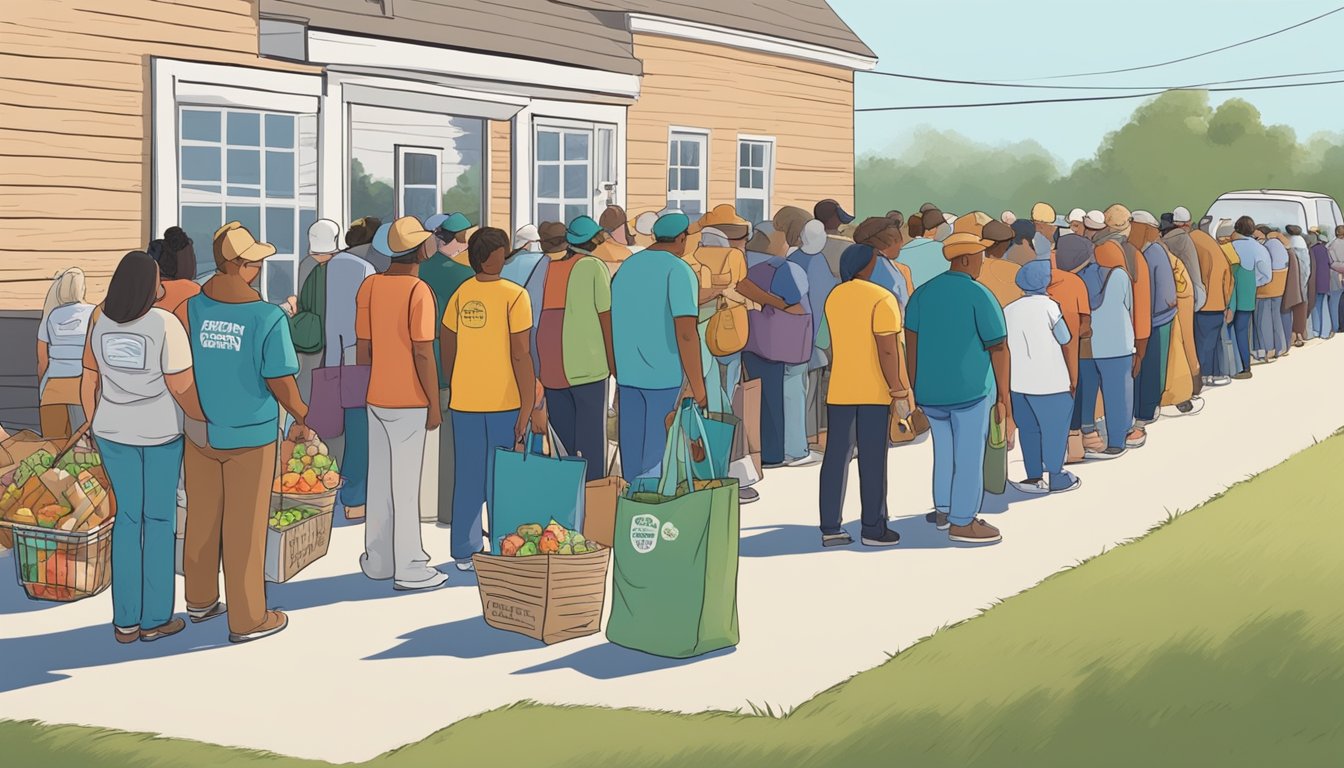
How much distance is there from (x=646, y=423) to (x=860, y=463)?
4.37 ft

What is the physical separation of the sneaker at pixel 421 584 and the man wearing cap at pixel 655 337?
147cm

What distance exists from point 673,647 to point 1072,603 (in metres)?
2.30

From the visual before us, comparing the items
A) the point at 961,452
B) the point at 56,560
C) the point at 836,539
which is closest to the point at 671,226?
the point at 836,539

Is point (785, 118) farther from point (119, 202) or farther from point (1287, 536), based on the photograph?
point (1287, 536)

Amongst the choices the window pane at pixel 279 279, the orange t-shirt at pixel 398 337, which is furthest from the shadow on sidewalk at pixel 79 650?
the window pane at pixel 279 279

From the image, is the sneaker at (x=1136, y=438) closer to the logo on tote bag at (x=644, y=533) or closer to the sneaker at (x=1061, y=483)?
the sneaker at (x=1061, y=483)

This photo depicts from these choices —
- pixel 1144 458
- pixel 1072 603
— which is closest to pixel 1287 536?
pixel 1072 603

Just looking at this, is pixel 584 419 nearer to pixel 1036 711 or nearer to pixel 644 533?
pixel 644 533

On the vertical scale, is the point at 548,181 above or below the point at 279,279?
above

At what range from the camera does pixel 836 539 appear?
10359 millimetres

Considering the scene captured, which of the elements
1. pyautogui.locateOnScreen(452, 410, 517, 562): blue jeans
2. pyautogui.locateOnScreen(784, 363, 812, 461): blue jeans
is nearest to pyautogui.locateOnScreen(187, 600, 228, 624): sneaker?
pyautogui.locateOnScreen(452, 410, 517, 562): blue jeans

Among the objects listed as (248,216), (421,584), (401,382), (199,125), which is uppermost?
(199,125)

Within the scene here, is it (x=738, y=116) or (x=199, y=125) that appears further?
(x=738, y=116)

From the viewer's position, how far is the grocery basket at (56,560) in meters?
8.80
